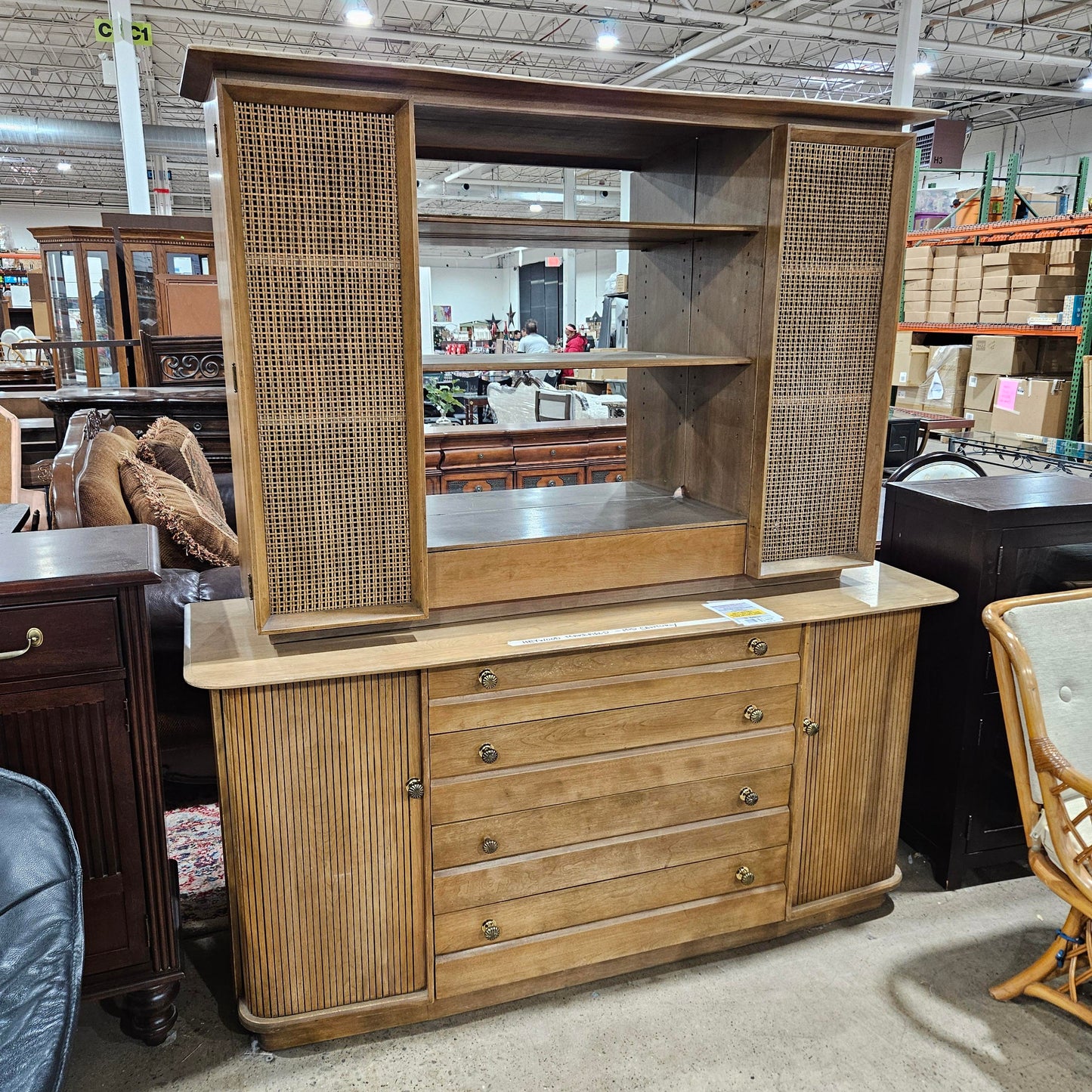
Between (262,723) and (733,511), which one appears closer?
(262,723)

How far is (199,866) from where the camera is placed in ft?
8.36

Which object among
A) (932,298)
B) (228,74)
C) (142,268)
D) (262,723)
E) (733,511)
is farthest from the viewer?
(932,298)

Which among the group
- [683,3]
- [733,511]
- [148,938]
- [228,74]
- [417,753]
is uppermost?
[683,3]

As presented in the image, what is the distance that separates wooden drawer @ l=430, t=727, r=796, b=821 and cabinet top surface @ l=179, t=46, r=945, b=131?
1357 mm

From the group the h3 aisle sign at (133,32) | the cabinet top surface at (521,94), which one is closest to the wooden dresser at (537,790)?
the cabinet top surface at (521,94)

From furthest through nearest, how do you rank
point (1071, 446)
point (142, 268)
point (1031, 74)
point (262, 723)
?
1. point (1031, 74)
2. point (142, 268)
3. point (1071, 446)
4. point (262, 723)

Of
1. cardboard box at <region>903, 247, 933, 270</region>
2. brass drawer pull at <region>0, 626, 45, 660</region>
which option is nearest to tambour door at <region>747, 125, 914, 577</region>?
brass drawer pull at <region>0, 626, 45, 660</region>

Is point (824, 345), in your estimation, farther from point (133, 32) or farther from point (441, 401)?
point (133, 32)

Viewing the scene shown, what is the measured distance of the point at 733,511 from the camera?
221 centimetres

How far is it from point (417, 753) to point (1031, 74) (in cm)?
1356

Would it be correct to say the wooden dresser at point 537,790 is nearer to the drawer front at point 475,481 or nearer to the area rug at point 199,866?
the area rug at point 199,866

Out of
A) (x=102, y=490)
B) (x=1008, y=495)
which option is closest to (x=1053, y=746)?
(x=1008, y=495)

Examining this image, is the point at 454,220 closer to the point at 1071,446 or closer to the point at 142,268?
the point at 1071,446

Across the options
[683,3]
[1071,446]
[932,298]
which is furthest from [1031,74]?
[1071,446]
